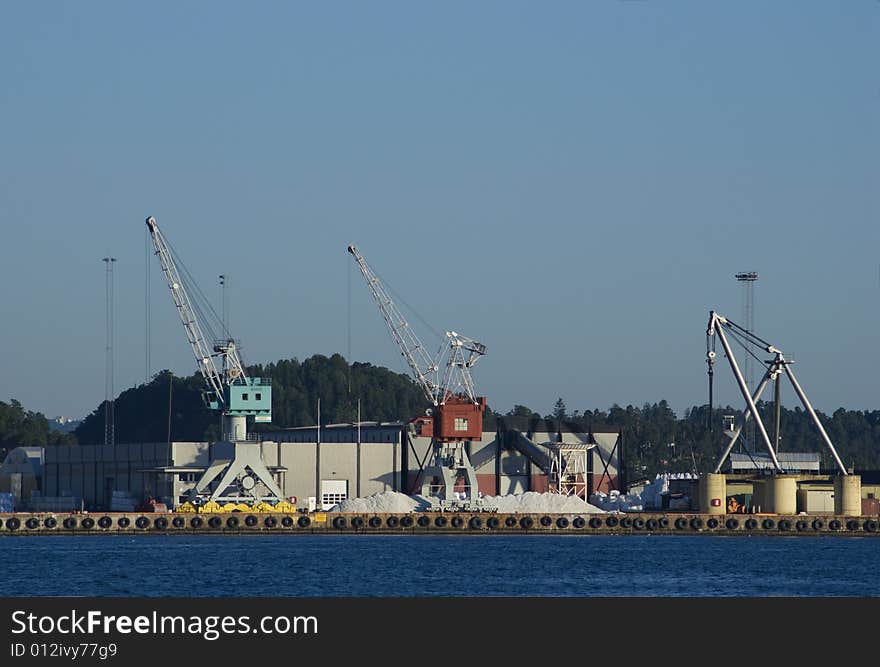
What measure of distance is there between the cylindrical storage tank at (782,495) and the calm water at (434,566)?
1158 centimetres

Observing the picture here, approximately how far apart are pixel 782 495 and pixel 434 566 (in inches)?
2067

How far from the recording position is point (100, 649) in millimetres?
45375

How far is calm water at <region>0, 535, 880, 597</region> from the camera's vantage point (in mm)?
78688

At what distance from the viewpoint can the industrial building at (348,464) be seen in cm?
14488

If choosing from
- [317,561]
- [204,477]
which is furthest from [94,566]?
[204,477]

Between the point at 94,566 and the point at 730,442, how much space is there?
7392cm

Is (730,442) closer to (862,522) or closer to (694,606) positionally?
(862,522)

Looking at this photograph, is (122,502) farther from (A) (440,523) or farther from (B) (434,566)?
(B) (434,566)

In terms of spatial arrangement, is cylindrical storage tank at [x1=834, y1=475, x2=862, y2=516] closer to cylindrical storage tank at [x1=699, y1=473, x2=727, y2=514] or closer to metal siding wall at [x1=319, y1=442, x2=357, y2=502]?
cylindrical storage tank at [x1=699, y1=473, x2=727, y2=514]

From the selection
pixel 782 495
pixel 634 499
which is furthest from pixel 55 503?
pixel 782 495

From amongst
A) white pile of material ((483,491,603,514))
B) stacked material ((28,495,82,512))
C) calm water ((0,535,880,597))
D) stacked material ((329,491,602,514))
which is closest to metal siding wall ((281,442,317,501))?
stacked material ((329,491,602,514))

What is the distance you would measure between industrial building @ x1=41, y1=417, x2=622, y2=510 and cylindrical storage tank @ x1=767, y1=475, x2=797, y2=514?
1841 cm

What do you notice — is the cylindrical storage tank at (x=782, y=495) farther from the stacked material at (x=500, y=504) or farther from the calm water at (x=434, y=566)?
the stacked material at (x=500, y=504)

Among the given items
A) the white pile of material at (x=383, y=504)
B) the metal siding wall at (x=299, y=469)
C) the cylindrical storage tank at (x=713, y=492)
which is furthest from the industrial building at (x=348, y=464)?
the cylindrical storage tank at (x=713, y=492)
